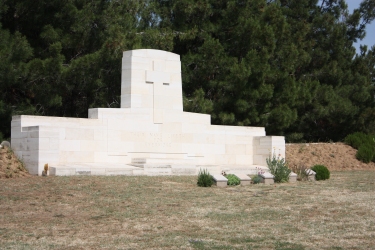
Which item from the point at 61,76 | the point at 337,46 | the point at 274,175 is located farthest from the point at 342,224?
the point at 337,46

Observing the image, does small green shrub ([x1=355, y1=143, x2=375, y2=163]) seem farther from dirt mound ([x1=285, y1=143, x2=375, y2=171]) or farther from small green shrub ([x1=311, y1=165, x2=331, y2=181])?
small green shrub ([x1=311, y1=165, x2=331, y2=181])

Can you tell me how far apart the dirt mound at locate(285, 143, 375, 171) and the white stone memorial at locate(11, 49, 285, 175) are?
12.3ft

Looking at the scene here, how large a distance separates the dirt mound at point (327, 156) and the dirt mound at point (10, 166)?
41.8 ft

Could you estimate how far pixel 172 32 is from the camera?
27234mm

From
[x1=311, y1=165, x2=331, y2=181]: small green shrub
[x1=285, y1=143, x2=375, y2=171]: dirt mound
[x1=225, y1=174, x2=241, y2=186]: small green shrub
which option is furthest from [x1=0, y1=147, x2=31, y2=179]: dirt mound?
[x1=285, y1=143, x2=375, y2=171]: dirt mound

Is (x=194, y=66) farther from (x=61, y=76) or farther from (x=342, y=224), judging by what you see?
(x=342, y=224)

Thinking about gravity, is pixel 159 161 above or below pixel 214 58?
below

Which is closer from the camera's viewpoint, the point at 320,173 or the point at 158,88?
the point at 320,173

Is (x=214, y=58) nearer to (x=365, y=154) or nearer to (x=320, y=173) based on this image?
(x=365, y=154)

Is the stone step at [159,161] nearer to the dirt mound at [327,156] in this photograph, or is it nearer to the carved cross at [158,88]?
the carved cross at [158,88]

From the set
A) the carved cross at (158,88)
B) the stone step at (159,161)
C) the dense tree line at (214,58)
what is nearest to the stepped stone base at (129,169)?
the stone step at (159,161)

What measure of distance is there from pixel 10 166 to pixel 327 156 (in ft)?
51.2

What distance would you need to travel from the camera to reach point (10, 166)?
1689 cm

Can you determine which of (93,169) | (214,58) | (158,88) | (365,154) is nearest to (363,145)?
(365,154)
